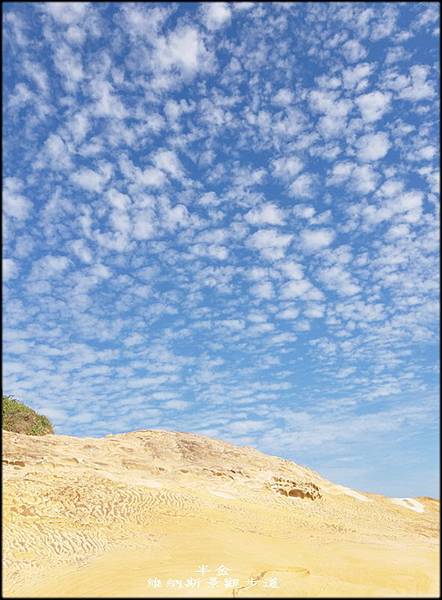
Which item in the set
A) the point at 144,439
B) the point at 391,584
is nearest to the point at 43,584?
the point at 391,584

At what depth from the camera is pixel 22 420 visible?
39875 mm

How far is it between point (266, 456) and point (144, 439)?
1010 cm

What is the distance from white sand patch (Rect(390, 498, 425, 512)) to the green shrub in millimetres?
27754

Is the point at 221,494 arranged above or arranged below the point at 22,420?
below

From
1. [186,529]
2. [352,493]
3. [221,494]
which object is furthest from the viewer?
[352,493]

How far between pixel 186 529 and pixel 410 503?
83.1 feet

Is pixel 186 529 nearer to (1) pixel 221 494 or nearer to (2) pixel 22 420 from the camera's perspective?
(1) pixel 221 494

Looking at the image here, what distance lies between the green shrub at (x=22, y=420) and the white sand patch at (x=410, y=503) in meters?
27.8

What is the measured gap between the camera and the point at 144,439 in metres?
35.2

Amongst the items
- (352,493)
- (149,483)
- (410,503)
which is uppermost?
(149,483)

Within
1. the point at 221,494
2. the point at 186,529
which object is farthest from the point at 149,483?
the point at 186,529

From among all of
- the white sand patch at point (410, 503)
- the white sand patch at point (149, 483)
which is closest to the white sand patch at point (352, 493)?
the white sand patch at point (410, 503)

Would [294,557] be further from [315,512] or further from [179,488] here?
[315,512]

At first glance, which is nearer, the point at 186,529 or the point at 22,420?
the point at 186,529
